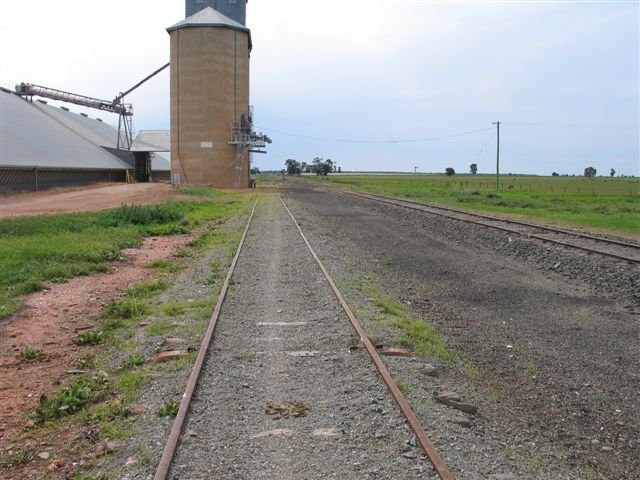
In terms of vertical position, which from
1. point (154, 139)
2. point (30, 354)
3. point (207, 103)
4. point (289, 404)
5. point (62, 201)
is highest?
point (207, 103)

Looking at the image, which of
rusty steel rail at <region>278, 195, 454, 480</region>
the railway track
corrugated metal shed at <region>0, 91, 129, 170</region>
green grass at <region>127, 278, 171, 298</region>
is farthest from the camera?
corrugated metal shed at <region>0, 91, 129, 170</region>

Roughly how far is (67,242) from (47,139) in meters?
40.5

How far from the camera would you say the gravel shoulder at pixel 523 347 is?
5.06 metres

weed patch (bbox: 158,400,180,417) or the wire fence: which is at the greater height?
the wire fence

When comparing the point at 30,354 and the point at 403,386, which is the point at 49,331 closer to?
the point at 30,354

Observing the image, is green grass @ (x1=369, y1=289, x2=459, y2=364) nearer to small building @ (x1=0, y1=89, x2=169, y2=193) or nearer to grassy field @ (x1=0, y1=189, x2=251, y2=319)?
grassy field @ (x1=0, y1=189, x2=251, y2=319)

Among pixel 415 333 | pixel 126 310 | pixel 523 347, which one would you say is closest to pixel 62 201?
pixel 126 310

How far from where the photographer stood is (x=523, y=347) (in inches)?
328

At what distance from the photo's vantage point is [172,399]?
5.88 m

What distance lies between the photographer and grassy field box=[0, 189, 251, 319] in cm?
1189

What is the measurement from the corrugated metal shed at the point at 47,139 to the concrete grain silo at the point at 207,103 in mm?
8391

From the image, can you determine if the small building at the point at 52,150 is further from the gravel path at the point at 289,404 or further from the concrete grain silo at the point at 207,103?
the gravel path at the point at 289,404

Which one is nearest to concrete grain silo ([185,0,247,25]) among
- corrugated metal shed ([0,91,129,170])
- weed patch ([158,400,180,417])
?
corrugated metal shed ([0,91,129,170])

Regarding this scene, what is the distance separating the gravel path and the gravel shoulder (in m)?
0.44
